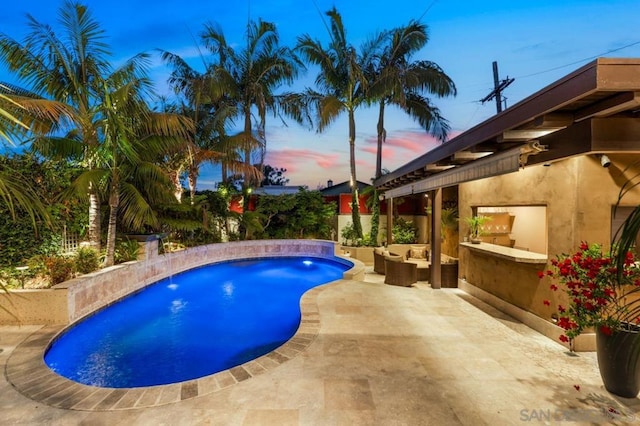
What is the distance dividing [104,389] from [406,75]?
508 inches

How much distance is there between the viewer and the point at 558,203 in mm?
4793

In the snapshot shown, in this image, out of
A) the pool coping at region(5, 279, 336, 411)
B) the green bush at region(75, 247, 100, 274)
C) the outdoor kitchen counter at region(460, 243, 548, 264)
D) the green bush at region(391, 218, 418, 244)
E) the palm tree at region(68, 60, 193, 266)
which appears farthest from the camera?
the green bush at region(391, 218, 418, 244)

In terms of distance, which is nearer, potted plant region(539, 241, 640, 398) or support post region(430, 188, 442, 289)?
potted plant region(539, 241, 640, 398)

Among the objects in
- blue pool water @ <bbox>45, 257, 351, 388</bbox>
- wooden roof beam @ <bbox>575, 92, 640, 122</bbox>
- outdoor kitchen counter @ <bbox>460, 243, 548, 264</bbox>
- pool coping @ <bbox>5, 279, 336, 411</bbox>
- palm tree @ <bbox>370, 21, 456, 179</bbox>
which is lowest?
blue pool water @ <bbox>45, 257, 351, 388</bbox>

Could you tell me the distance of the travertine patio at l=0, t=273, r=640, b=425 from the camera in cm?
288

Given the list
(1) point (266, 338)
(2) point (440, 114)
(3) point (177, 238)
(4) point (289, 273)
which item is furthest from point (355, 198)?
(1) point (266, 338)

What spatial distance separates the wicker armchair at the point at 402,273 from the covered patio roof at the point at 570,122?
360 cm

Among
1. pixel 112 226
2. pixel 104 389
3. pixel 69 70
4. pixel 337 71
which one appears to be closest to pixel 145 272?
pixel 112 226

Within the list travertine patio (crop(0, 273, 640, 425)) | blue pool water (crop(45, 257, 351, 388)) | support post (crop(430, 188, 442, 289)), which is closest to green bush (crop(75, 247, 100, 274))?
blue pool water (crop(45, 257, 351, 388))

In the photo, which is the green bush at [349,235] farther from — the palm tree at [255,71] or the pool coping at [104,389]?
the pool coping at [104,389]

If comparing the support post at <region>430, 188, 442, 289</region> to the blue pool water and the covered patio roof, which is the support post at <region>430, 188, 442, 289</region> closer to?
the covered patio roof

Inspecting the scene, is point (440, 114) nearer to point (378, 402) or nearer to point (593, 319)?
point (593, 319)

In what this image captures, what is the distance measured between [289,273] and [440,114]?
10.7 m

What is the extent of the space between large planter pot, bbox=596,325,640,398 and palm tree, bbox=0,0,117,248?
9717 millimetres
